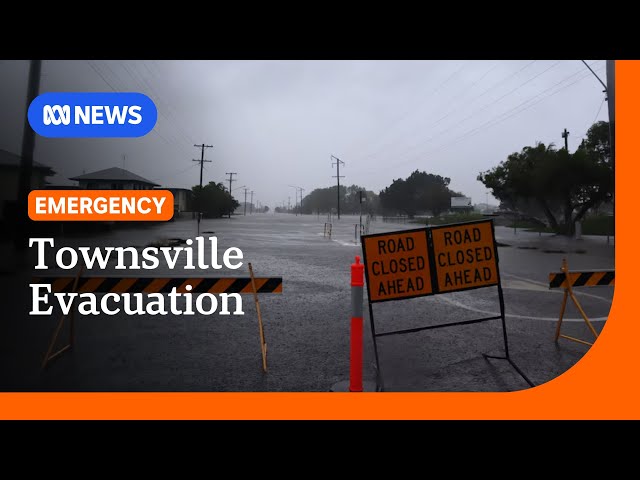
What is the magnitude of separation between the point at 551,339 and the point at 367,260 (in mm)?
3072

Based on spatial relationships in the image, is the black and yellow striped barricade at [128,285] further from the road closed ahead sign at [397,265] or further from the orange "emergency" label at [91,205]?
the road closed ahead sign at [397,265]

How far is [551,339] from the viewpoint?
18.2ft

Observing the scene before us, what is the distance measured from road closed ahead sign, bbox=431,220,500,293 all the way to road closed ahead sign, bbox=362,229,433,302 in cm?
17

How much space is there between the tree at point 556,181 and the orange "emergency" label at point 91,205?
28.3m

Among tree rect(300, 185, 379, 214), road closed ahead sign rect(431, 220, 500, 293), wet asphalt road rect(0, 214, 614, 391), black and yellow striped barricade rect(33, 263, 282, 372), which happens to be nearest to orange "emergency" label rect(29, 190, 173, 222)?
black and yellow striped barricade rect(33, 263, 282, 372)

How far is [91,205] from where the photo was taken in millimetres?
4758

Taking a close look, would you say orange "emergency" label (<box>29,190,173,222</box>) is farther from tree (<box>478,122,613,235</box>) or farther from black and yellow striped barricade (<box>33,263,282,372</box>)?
tree (<box>478,122,613,235</box>)

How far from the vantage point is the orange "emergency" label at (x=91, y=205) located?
4.62 meters

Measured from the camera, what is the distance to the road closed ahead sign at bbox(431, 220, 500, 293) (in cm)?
464

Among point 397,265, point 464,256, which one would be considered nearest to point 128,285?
point 397,265

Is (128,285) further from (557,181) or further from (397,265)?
(557,181)

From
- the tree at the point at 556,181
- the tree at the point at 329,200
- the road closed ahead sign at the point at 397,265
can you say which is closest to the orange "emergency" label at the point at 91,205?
the road closed ahead sign at the point at 397,265

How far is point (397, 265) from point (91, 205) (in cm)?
362
